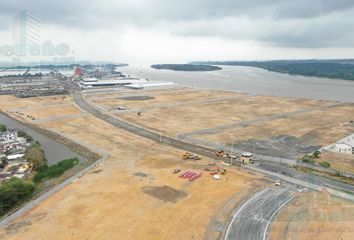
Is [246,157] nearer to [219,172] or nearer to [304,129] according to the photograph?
[219,172]

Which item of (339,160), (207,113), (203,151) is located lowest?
(203,151)

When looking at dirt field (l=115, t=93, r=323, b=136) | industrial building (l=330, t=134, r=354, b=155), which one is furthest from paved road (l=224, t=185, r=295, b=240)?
dirt field (l=115, t=93, r=323, b=136)

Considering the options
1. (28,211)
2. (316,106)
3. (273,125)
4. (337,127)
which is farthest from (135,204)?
(316,106)

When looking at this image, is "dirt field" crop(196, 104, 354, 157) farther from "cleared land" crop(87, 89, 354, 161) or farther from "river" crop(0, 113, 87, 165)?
"river" crop(0, 113, 87, 165)

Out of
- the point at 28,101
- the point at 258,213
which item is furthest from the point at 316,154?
the point at 28,101

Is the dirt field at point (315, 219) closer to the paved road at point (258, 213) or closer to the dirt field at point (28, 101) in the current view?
the paved road at point (258, 213)

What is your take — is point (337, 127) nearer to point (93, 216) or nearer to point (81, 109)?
point (93, 216)

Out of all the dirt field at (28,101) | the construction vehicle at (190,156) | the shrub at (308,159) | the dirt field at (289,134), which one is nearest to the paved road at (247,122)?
the dirt field at (289,134)
